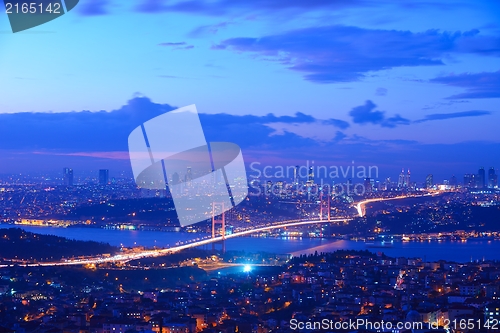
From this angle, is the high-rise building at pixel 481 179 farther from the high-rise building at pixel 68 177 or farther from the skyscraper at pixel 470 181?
the high-rise building at pixel 68 177

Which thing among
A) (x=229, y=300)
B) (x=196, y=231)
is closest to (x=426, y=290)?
(x=229, y=300)

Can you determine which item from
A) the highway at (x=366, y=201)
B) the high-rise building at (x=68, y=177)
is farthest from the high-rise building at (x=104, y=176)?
the highway at (x=366, y=201)

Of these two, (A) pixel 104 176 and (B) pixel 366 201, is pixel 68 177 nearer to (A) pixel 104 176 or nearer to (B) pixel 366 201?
(A) pixel 104 176

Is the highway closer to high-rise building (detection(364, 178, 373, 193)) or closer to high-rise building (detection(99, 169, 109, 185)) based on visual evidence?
high-rise building (detection(364, 178, 373, 193))

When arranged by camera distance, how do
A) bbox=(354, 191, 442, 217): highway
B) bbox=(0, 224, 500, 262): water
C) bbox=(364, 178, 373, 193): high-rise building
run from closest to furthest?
bbox=(0, 224, 500, 262): water, bbox=(354, 191, 442, 217): highway, bbox=(364, 178, 373, 193): high-rise building

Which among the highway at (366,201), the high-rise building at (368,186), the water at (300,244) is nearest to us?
the water at (300,244)

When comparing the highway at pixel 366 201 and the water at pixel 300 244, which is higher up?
the highway at pixel 366 201

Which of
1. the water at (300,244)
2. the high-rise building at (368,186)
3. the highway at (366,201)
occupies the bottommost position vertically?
the water at (300,244)

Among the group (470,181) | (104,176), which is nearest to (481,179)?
(470,181)

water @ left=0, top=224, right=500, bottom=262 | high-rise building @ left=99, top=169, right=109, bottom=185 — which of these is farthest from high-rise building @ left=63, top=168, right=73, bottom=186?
water @ left=0, top=224, right=500, bottom=262
